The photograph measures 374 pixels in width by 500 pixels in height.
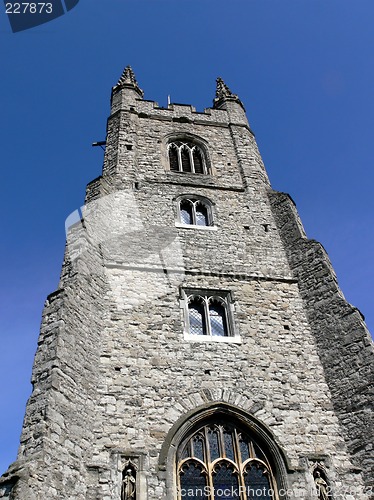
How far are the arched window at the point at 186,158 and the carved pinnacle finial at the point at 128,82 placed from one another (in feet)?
13.6

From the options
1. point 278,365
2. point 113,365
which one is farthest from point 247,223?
point 113,365

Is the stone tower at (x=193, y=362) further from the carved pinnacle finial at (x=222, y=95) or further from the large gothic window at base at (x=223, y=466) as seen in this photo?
the carved pinnacle finial at (x=222, y=95)

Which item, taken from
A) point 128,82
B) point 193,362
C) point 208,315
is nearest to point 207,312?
point 208,315

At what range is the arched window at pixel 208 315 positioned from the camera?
1045cm

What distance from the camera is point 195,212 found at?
1377 centimetres

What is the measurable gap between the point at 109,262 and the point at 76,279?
1.40 m

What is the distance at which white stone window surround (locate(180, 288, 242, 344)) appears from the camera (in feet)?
33.4

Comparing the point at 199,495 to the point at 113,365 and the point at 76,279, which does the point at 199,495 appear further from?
the point at 76,279

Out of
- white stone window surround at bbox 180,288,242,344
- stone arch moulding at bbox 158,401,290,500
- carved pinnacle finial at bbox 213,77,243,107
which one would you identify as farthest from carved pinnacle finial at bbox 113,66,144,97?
stone arch moulding at bbox 158,401,290,500

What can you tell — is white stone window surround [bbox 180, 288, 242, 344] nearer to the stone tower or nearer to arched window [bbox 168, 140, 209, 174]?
the stone tower

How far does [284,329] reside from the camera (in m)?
10.6

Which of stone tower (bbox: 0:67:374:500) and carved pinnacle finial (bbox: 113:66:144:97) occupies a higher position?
carved pinnacle finial (bbox: 113:66:144:97)

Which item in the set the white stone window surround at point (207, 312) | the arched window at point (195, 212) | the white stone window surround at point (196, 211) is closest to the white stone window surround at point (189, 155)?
the white stone window surround at point (196, 211)

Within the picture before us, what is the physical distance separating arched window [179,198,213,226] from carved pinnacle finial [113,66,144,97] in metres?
7.81
